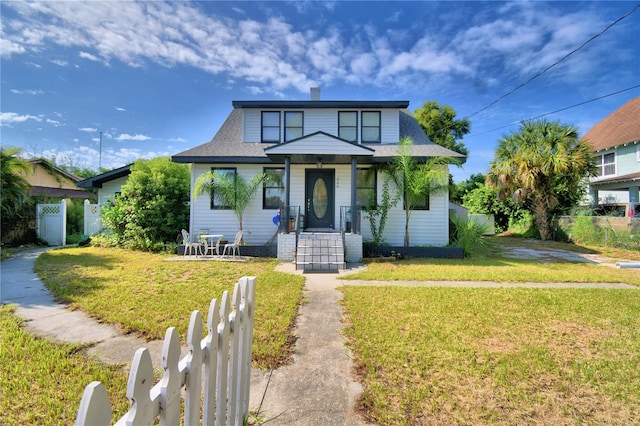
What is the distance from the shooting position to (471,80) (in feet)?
54.3

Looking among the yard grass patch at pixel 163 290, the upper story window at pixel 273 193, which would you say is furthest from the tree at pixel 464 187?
the yard grass patch at pixel 163 290

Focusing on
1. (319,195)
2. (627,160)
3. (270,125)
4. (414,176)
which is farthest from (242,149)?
(627,160)

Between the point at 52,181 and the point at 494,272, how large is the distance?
1057 inches

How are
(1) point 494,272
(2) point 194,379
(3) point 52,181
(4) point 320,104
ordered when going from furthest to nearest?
1. (3) point 52,181
2. (4) point 320,104
3. (1) point 494,272
4. (2) point 194,379

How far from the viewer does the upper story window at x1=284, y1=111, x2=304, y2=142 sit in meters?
12.9

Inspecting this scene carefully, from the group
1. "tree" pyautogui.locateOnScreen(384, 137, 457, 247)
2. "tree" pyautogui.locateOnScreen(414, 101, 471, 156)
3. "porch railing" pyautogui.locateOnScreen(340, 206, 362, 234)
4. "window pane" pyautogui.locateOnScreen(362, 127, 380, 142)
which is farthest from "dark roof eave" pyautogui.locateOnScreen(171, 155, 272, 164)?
"tree" pyautogui.locateOnScreen(414, 101, 471, 156)

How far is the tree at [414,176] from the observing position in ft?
34.2

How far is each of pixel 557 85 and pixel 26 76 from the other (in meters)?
24.2

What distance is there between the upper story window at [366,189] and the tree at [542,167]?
7.97 m

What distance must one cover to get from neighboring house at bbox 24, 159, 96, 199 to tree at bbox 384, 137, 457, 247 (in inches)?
780

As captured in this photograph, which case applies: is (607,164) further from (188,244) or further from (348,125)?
(188,244)

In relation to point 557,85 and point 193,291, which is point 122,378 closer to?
point 193,291

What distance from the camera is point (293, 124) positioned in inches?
509

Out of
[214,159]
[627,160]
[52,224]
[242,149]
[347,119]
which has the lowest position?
[52,224]
